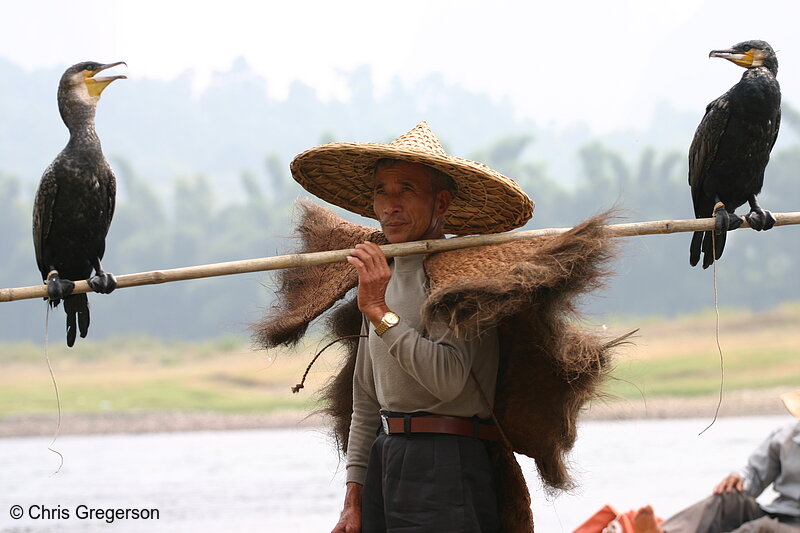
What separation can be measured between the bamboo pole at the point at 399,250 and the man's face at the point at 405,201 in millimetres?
61

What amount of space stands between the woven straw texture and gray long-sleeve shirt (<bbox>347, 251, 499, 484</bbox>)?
0.75 ft

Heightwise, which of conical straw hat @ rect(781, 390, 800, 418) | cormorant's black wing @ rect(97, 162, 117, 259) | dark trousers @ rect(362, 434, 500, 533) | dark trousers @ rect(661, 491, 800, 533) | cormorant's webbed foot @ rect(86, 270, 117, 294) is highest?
cormorant's black wing @ rect(97, 162, 117, 259)

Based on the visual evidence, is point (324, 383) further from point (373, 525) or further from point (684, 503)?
point (684, 503)

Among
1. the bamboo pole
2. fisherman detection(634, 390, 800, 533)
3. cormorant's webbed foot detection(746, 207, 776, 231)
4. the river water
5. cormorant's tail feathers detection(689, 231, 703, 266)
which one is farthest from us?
the river water

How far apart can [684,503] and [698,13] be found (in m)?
77.3

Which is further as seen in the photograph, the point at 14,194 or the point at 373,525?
the point at 14,194

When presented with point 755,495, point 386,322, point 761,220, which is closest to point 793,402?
point 755,495

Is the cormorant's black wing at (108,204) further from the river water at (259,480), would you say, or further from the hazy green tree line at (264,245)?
the hazy green tree line at (264,245)

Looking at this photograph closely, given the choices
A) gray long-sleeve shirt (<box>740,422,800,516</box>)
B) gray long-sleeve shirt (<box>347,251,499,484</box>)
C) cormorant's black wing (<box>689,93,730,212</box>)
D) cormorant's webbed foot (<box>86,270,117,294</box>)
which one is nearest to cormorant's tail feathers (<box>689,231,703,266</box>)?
cormorant's black wing (<box>689,93,730,212</box>)

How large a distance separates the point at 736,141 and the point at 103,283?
163 centimetres

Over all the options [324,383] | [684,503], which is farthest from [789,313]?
[324,383]

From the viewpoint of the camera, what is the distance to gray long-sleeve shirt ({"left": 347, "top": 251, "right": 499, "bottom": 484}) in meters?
2.41

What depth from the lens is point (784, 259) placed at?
Result: 31.6 metres

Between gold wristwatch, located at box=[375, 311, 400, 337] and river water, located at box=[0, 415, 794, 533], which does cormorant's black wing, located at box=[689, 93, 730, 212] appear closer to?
river water, located at box=[0, 415, 794, 533]
